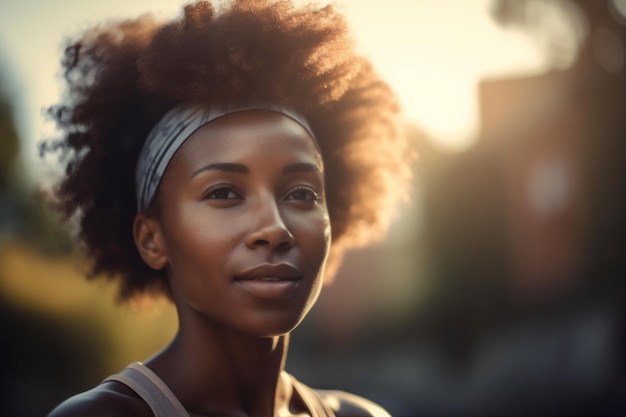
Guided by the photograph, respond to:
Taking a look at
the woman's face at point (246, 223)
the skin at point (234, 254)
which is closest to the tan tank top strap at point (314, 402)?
the skin at point (234, 254)

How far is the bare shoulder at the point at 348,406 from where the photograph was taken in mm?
3146

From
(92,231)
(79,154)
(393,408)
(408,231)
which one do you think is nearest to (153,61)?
(79,154)

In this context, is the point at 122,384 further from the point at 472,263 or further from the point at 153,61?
the point at 472,263

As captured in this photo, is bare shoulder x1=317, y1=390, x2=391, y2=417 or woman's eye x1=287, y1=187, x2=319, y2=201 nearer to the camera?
woman's eye x1=287, y1=187, x2=319, y2=201

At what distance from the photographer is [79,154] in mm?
3023

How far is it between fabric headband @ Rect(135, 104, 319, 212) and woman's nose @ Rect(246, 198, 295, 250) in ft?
1.14

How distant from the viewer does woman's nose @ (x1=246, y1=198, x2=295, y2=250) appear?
2465 millimetres

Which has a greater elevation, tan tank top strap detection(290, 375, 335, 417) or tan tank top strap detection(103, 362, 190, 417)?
tan tank top strap detection(103, 362, 190, 417)

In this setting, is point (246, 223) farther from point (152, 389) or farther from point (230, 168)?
point (152, 389)

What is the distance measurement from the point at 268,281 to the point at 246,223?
19 cm

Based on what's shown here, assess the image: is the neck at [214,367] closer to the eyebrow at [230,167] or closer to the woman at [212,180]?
the woman at [212,180]

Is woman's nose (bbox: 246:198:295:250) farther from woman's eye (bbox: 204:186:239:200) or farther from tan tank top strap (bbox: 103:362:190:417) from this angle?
tan tank top strap (bbox: 103:362:190:417)

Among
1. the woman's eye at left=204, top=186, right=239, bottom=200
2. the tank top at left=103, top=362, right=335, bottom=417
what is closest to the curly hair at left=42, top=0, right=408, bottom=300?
the woman's eye at left=204, top=186, right=239, bottom=200

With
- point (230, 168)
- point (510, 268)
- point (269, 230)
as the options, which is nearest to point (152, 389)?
point (269, 230)
